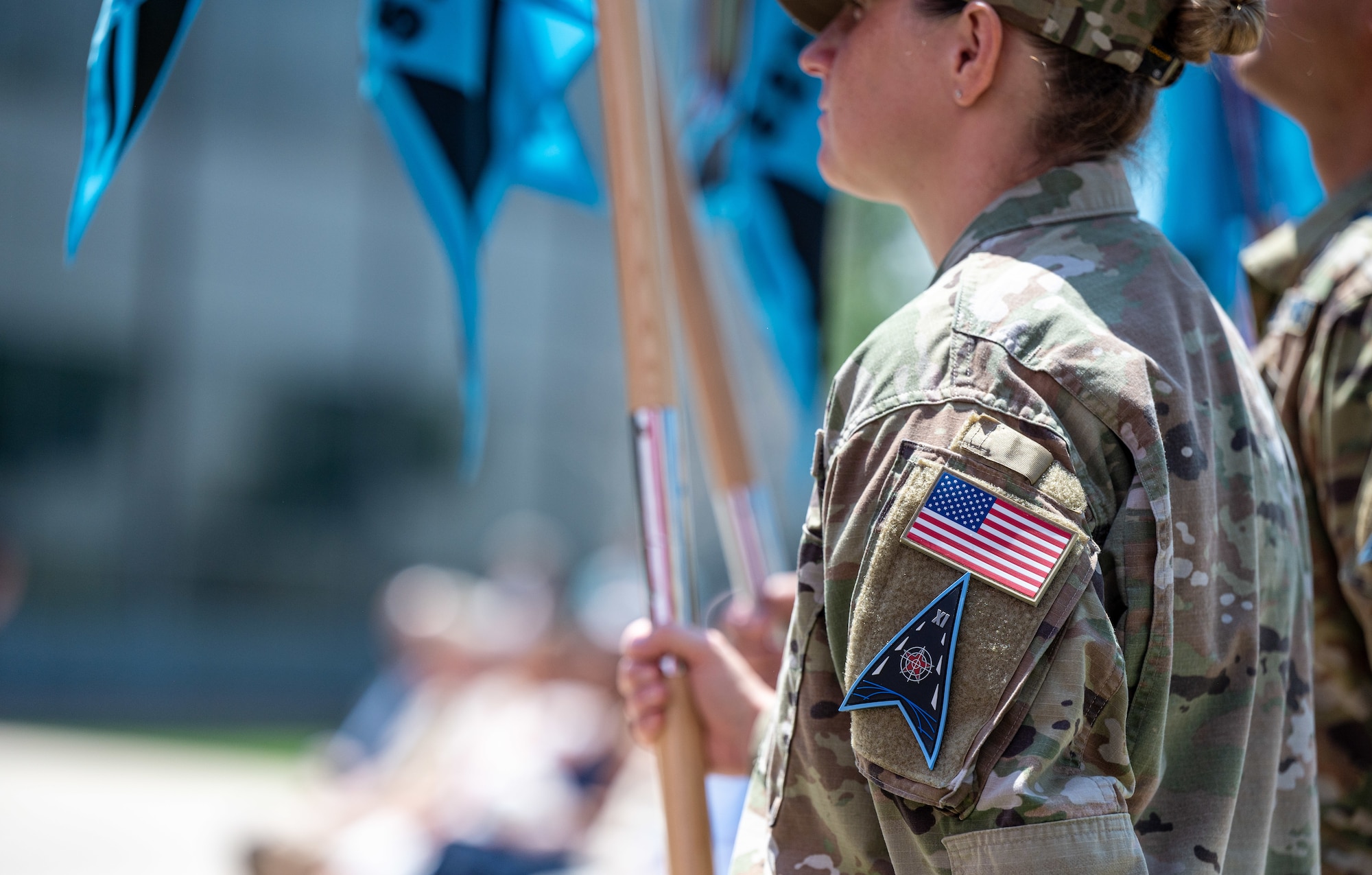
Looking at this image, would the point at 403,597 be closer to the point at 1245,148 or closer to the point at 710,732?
the point at 1245,148

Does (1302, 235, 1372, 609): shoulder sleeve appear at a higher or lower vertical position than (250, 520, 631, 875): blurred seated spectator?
higher

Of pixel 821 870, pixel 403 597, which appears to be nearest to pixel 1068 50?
pixel 821 870

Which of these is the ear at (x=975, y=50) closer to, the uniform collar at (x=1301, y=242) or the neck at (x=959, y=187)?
the neck at (x=959, y=187)

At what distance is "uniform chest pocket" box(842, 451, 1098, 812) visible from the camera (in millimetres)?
1003

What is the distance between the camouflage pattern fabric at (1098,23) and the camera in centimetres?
123

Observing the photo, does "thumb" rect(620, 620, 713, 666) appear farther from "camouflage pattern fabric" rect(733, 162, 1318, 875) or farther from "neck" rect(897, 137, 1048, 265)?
"neck" rect(897, 137, 1048, 265)

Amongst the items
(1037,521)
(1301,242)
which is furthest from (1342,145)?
(1037,521)

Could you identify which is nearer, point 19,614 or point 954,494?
point 954,494

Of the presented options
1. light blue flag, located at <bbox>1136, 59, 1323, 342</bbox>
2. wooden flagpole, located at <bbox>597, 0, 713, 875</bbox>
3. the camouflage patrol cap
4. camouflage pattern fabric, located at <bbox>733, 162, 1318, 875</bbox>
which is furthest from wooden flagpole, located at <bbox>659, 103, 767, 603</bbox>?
light blue flag, located at <bbox>1136, 59, 1323, 342</bbox>

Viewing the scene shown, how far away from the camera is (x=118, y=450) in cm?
1566

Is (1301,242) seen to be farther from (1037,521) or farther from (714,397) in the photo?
(1037,521)

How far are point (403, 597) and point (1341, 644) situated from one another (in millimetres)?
5121

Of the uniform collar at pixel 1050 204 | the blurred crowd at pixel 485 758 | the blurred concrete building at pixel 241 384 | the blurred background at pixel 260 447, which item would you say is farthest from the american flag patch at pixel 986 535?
the blurred concrete building at pixel 241 384

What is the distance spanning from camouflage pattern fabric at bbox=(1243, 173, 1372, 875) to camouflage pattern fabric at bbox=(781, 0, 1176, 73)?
27.8 inches
